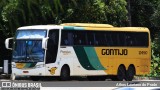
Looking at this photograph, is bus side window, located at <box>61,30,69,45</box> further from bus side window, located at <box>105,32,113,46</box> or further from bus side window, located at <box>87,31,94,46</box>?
bus side window, located at <box>105,32,113,46</box>

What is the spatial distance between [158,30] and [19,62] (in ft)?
56.4

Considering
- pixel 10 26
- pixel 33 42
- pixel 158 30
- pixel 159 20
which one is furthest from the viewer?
pixel 158 30

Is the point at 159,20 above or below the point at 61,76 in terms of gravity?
above

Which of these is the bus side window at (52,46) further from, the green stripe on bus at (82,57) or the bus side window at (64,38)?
the green stripe on bus at (82,57)

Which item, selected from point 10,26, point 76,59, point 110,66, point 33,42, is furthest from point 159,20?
point 10,26

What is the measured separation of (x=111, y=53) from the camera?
26594 millimetres

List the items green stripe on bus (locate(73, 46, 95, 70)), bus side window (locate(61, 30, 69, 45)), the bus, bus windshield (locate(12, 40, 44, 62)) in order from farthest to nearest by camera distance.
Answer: green stripe on bus (locate(73, 46, 95, 70)), bus side window (locate(61, 30, 69, 45)), the bus, bus windshield (locate(12, 40, 44, 62))

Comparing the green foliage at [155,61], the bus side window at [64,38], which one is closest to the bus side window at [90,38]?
the bus side window at [64,38]

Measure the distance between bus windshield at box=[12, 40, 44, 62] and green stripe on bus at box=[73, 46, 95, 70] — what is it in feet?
6.12

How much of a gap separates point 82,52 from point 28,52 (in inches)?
109

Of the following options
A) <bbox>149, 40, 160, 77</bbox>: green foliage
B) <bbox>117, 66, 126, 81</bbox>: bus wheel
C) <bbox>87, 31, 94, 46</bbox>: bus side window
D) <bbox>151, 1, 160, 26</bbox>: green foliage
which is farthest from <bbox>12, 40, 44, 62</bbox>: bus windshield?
<bbox>151, 1, 160, 26</bbox>: green foliage

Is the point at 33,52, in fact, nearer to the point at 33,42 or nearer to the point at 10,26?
the point at 33,42

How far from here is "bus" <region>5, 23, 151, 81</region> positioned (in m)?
24.2

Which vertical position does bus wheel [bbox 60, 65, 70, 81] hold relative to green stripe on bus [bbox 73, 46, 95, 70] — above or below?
below
